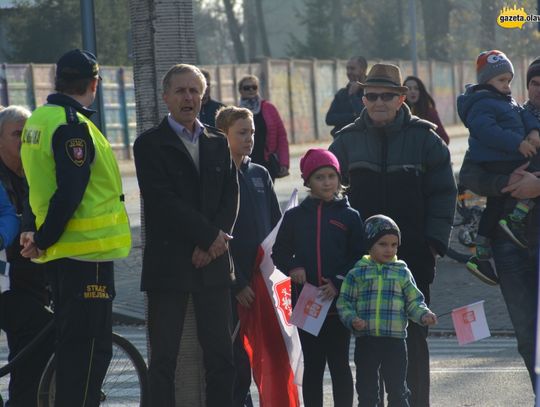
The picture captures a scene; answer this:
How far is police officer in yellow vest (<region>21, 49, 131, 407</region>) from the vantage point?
570 cm

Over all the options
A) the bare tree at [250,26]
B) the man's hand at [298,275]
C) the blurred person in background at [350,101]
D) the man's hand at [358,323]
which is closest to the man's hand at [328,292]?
the man's hand at [298,275]

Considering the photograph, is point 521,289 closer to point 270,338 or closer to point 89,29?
point 270,338

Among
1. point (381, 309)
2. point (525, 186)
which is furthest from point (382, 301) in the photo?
point (525, 186)

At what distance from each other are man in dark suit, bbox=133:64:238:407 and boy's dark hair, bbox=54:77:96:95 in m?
0.43

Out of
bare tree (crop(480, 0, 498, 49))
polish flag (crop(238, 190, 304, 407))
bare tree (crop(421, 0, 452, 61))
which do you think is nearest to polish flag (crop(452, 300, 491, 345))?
polish flag (crop(238, 190, 304, 407))

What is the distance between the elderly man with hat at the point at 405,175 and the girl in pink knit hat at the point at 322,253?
0.22 m

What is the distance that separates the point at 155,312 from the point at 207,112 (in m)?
5.16

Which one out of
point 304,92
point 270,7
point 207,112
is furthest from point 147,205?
point 270,7

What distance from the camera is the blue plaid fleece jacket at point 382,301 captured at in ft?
21.1

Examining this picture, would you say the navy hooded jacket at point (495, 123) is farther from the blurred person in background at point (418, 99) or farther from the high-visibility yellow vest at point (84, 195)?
the blurred person in background at point (418, 99)

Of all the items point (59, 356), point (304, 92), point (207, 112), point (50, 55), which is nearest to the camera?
point (59, 356)

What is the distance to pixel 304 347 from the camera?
675 cm

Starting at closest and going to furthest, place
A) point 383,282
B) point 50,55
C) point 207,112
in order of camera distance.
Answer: point 383,282 → point 207,112 → point 50,55

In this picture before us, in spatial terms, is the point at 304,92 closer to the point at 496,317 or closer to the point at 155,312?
the point at 496,317
